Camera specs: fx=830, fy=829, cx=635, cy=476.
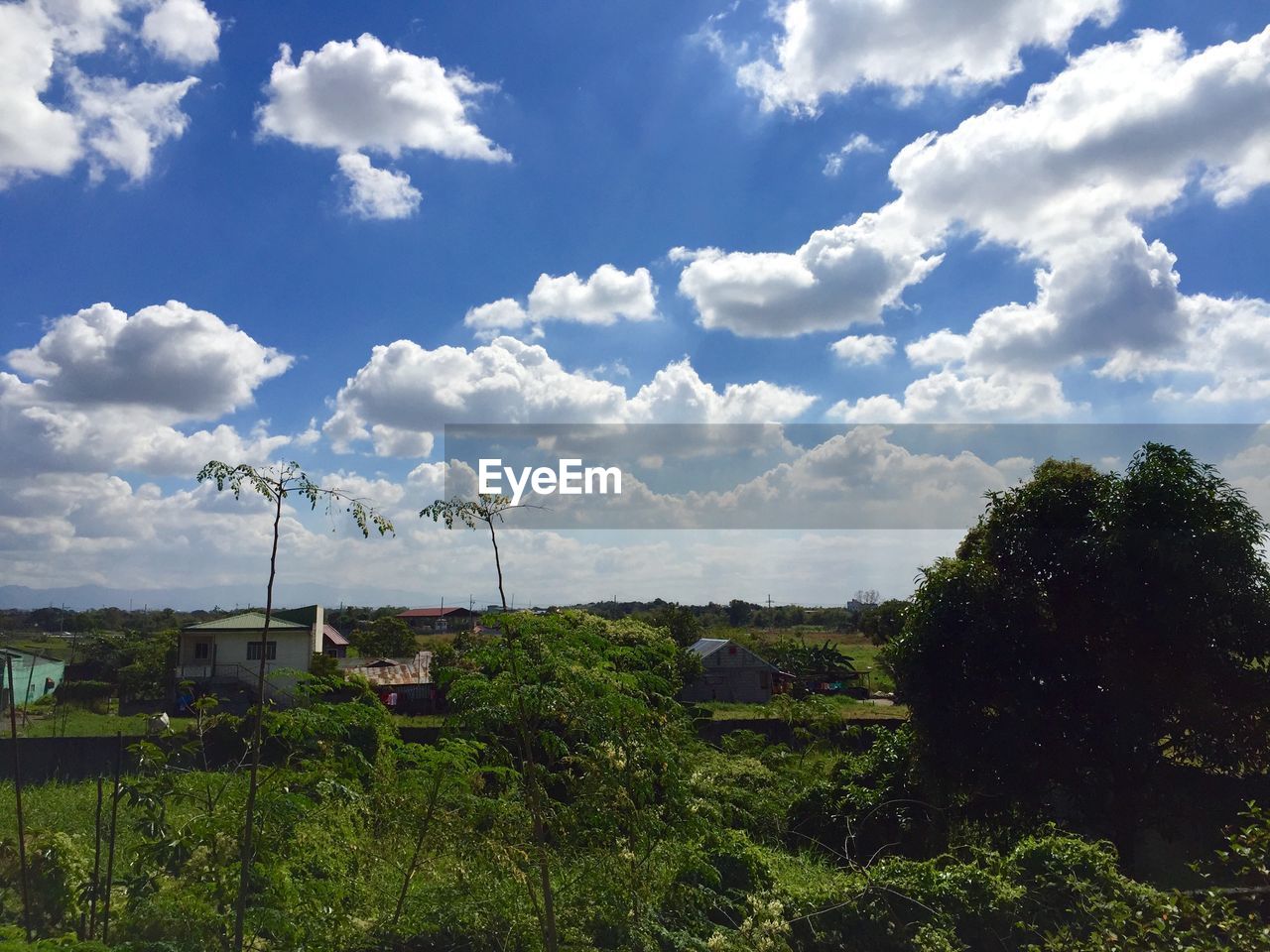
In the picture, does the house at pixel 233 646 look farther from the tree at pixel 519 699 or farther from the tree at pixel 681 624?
the tree at pixel 519 699

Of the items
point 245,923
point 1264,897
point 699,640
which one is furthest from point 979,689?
point 699,640

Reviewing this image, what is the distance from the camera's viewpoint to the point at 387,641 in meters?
40.2

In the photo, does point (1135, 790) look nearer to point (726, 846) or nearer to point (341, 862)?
point (726, 846)

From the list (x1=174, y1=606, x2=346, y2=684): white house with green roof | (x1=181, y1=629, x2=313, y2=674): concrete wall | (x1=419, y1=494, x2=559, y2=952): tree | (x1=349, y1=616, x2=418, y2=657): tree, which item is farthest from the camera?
(x1=349, y1=616, x2=418, y2=657): tree

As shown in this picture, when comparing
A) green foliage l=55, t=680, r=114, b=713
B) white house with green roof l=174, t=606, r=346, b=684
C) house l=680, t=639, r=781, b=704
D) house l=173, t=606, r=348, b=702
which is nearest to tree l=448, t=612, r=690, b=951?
house l=173, t=606, r=348, b=702

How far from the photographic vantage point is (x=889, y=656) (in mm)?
9000

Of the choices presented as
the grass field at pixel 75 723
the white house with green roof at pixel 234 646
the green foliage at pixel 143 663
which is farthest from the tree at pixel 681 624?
the grass field at pixel 75 723

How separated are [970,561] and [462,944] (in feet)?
22.0

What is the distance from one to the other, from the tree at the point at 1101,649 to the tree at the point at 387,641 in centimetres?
3500

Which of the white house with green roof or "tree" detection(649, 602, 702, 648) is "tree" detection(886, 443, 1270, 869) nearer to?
the white house with green roof

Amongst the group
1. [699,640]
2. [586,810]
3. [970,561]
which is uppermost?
[970,561]

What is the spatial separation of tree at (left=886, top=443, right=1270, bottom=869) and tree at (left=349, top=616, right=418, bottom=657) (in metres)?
35.0

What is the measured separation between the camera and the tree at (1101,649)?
303 inches

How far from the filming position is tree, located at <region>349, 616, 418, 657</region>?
40.1 metres
